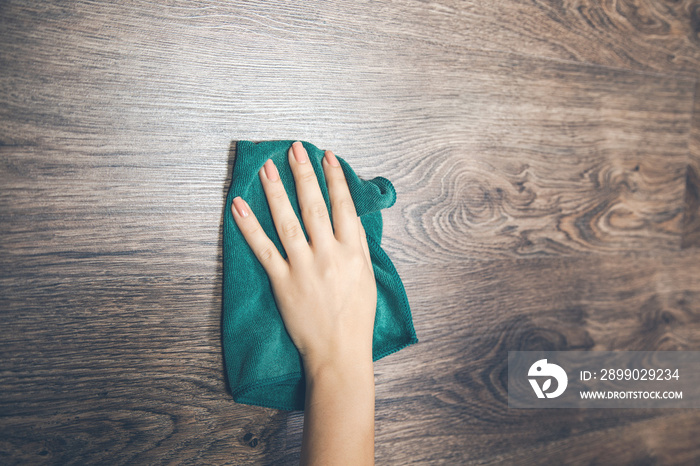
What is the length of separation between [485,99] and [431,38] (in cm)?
13

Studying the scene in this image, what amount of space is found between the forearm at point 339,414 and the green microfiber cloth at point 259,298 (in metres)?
0.05

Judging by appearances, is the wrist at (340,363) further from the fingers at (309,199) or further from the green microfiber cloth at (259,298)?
the fingers at (309,199)

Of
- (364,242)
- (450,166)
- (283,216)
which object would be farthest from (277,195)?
(450,166)

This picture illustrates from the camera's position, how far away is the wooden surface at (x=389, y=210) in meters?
0.52

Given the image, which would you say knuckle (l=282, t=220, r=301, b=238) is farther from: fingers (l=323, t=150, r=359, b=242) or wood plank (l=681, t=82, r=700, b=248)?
wood plank (l=681, t=82, r=700, b=248)

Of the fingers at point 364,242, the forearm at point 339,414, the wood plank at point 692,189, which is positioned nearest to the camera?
the forearm at point 339,414

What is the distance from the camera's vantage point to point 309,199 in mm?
548

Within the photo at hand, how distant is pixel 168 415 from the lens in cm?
57

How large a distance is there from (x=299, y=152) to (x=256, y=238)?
Result: 13 cm

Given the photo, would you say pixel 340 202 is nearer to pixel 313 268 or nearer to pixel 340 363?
pixel 313 268

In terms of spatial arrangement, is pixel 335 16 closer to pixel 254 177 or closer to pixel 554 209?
pixel 254 177

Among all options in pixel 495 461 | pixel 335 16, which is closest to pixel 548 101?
pixel 335 16

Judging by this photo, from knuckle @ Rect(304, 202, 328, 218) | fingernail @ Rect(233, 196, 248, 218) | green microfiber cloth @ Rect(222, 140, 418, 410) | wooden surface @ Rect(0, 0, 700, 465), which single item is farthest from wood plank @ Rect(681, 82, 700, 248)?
fingernail @ Rect(233, 196, 248, 218)

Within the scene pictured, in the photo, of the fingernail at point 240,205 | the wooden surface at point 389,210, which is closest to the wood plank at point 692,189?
the wooden surface at point 389,210
